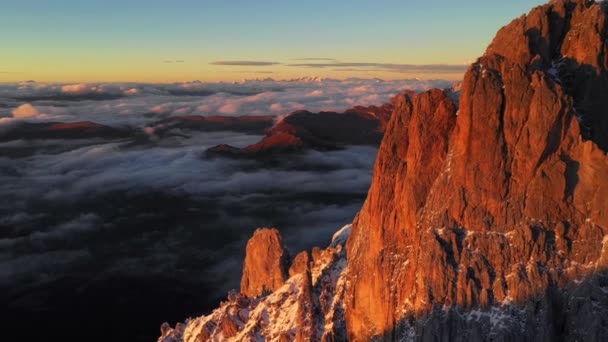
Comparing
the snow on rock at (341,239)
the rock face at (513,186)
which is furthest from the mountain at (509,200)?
the snow on rock at (341,239)

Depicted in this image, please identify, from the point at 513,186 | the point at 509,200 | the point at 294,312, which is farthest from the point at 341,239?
the point at 513,186

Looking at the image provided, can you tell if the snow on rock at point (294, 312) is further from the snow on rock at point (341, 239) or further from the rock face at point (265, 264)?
the rock face at point (265, 264)

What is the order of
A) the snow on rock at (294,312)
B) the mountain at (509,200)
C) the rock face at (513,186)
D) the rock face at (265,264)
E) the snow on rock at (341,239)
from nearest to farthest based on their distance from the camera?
the mountain at (509,200), the rock face at (513,186), the snow on rock at (294,312), the snow on rock at (341,239), the rock face at (265,264)

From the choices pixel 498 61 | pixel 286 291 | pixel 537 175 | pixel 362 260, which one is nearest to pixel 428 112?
pixel 498 61

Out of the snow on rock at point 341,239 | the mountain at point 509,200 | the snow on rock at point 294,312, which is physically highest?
the mountain at point 509,200

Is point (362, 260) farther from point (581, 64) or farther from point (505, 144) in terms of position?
point (581, 64)

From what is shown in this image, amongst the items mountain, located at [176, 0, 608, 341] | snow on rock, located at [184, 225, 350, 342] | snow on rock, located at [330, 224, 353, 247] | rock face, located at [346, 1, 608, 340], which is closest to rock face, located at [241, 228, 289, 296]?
snow on rock, located at [184, 225, 350, 342]
